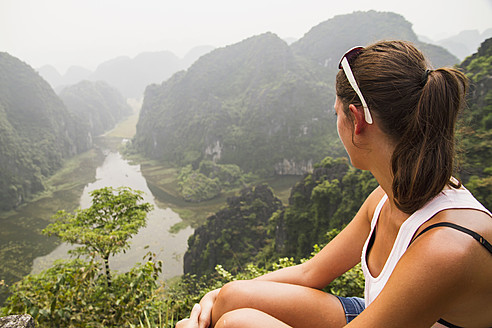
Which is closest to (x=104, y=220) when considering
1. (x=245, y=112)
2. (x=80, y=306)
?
(x=80, y=306)

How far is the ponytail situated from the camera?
759 mm

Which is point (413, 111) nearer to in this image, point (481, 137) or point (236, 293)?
point (236, 293)

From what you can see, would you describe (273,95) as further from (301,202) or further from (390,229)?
(390,229)

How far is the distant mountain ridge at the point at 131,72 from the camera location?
507 ft

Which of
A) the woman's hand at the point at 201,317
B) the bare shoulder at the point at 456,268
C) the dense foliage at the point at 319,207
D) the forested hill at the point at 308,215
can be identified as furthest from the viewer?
the dense foliage at the point at 319,207

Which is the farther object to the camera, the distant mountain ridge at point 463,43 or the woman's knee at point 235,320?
the distant mountain ridge at point 463,43

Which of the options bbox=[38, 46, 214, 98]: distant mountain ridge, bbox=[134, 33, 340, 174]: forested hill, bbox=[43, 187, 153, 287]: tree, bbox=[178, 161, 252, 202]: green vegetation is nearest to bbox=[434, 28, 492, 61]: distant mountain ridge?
bbox=[134, 33, 340, 174]: forested hill

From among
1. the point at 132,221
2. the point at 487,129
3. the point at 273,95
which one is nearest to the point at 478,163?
the point at 487,129

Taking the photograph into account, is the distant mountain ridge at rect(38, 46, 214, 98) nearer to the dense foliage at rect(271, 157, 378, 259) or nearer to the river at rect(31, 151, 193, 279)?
the river at rect(31, 151, 193, 279)

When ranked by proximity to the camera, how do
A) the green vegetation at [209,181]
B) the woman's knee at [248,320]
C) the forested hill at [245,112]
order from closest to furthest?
the woman's knee at [248,320] < the green vegetation at [209,181] < the forested hill at [245,112]

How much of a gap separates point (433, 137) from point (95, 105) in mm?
102701

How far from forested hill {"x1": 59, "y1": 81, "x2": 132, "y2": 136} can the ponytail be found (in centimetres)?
7739

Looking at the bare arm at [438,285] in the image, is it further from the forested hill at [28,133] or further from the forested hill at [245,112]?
the forested hill at [245,112]

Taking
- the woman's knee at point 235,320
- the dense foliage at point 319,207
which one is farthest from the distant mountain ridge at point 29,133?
the woman's knee at point 235,320
